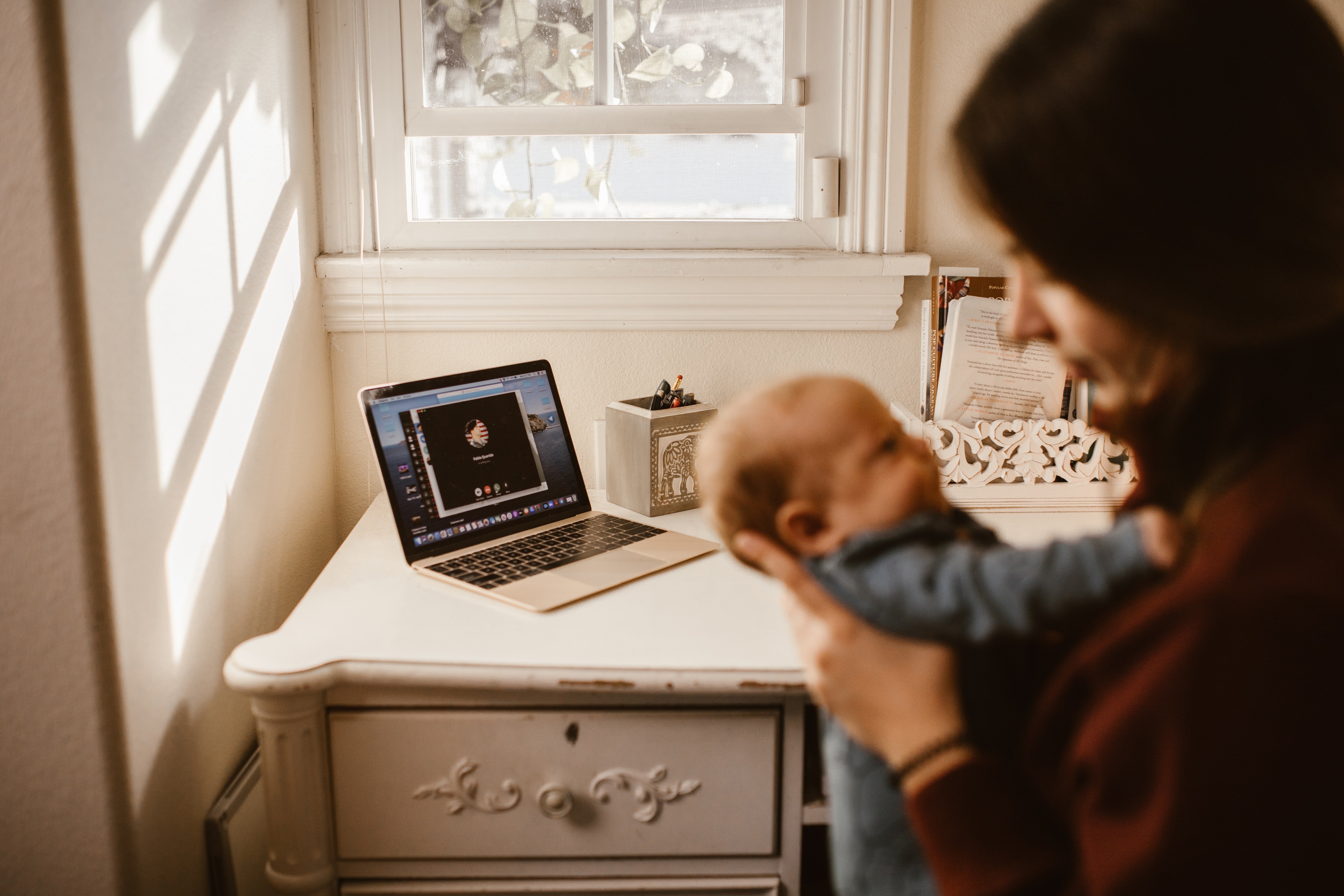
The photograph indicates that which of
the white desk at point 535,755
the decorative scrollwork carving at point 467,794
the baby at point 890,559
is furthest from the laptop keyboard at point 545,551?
the baby at point 890,559

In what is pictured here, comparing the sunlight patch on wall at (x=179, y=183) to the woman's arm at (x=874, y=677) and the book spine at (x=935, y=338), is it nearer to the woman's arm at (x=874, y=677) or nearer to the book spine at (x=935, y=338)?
the woman's arm at (x=874, y=677)

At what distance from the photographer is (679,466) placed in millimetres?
1515

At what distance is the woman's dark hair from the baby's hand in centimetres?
4

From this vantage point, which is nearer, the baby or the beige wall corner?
the baby

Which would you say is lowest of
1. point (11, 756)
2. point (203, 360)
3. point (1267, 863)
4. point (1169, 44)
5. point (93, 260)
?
point (11, 756)

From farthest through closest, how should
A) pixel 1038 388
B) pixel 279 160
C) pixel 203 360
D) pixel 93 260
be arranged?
pixel 1038 388
pixel 279 160
pixel 203 360
pixel 93 260

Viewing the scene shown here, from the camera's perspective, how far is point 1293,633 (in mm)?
500

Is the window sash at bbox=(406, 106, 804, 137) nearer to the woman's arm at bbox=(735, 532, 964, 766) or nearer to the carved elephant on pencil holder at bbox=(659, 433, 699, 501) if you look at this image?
the carved elephant on pencil holder at bbox=(659, 433, 699, 501)

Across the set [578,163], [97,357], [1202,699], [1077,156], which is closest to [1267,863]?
[1202,699]

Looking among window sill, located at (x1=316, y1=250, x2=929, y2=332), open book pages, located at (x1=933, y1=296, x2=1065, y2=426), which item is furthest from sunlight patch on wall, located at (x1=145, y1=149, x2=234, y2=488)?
open book pages, located at (x1=933, y1=296, x2=1065, y2=426)

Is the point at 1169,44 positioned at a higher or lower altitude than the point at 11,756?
higher

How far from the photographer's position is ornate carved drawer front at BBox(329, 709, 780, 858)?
106 cm

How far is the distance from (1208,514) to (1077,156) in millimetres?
218

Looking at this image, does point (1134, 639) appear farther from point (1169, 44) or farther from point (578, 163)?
point (578, 163)
